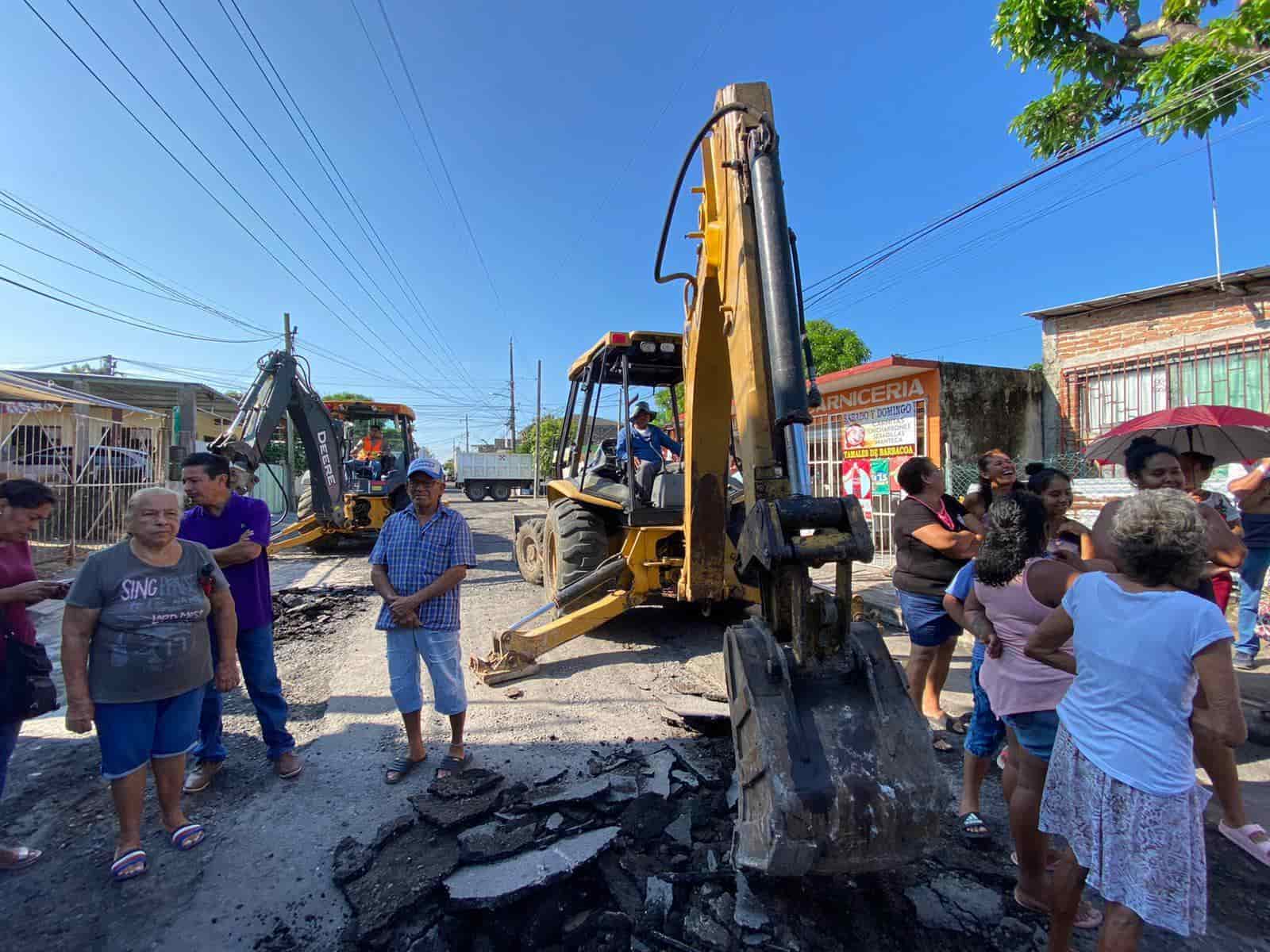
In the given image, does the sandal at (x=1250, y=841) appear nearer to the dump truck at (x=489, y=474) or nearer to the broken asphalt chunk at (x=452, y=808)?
the broken asphalt chunk at (x=452, y=808)

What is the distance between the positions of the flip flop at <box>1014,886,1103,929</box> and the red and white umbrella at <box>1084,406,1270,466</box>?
3.73 m

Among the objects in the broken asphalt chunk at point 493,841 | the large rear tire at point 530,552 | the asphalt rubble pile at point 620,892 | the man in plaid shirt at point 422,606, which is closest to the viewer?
the asphalt rubble pile at point 620,892

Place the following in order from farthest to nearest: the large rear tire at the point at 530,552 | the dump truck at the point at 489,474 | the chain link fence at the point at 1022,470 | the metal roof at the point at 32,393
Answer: the dump truck at the point at 489,474 → the metal roof at the point at 32,393 → the chain link fence at the point at 1022,470 → the large rear tire at the point at 530,552

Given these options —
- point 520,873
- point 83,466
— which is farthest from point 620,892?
point 83,466

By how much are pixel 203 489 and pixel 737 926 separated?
10.1 ft

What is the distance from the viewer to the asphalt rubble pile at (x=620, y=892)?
1.99 m

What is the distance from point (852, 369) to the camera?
930 cm

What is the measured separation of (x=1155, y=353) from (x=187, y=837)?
33.2ft

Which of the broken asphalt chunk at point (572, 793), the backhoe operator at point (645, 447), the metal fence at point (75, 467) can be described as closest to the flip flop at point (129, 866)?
the broken asphalt chunk at point (572, 793)

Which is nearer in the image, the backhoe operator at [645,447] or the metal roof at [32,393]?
the backhoe operator at [645,447]

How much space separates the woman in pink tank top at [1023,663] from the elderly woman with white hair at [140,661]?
3304 millimetres

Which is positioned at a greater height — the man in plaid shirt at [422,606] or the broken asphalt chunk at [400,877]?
the man in plaid shirt at [422,606]

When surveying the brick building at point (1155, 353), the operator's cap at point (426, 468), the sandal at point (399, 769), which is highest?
the brick building at point (1155, 353)

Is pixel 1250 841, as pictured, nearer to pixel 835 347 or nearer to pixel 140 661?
pixel 140 661
